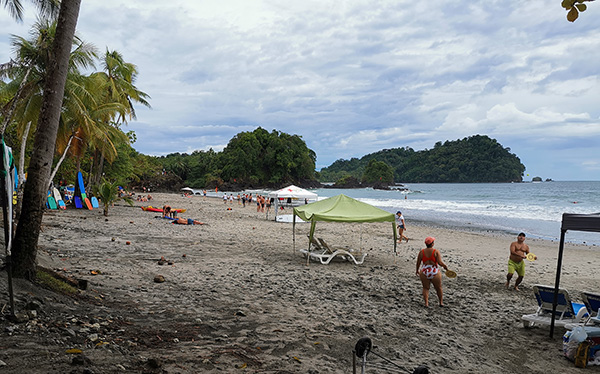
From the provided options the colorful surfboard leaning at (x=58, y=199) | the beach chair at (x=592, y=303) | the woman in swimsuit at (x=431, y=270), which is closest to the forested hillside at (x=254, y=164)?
the colorful surfboard leaning at (x=58, y=199)

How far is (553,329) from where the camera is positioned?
6289 millimetres

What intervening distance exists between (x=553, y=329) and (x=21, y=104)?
61.0 feet

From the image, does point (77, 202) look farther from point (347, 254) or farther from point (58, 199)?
point (347, 254)

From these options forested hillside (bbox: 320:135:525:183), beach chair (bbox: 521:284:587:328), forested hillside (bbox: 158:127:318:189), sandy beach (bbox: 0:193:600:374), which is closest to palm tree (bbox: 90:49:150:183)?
sandy beach (bbox: 0:193:600:374)

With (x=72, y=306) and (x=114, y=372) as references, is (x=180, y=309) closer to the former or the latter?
(x=72, y=306)

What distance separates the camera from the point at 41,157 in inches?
209

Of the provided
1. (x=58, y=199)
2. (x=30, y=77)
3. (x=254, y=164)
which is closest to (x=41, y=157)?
(x=30, y=77)

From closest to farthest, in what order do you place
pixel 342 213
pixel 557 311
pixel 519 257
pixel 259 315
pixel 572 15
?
pixel 572 15, pixel 259 315, pixel 557 311, pixel 519 257, pixel 342 213

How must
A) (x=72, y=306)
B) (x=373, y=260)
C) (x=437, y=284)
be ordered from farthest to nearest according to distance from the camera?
(x=373, y=260) → (x=437, y=284) → (x=72, y=306)

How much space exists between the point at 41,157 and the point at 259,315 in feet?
12.3

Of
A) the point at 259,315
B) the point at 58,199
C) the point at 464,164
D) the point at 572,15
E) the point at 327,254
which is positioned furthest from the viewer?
the point at 464,164

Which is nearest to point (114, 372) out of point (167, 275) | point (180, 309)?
point (180, 309)

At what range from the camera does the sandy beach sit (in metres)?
4.26

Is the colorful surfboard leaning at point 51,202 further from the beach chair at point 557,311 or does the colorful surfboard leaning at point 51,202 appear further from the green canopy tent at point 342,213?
the beach chair at point 557,311
